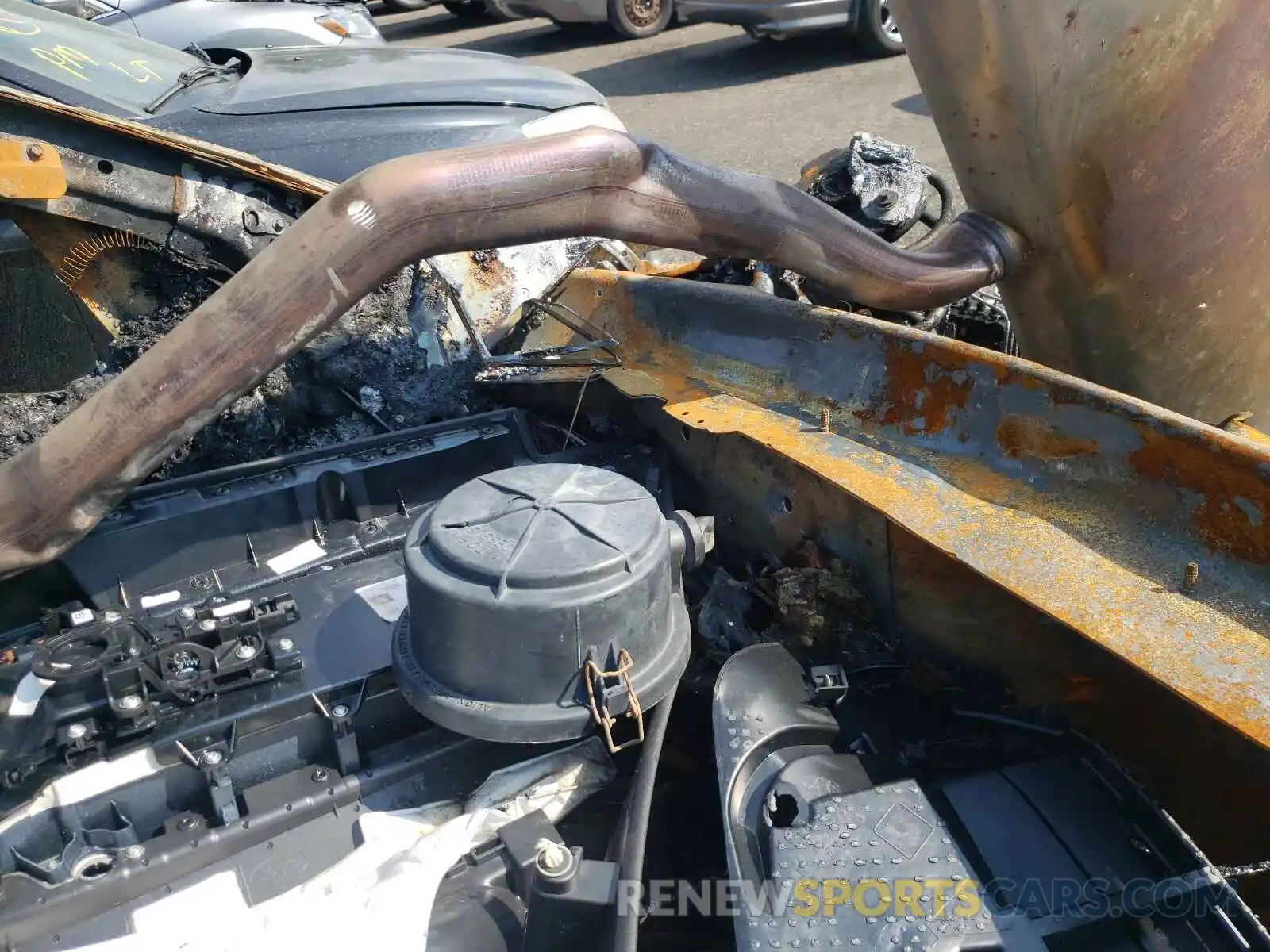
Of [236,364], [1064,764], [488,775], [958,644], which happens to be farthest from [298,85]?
[1064,764]

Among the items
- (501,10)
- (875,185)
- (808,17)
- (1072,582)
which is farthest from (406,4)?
(1072,582)

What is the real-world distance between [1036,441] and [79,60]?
138 inches

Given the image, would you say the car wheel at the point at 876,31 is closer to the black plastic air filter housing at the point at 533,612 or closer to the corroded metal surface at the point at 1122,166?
the corroded metal surface at the point at 1122,166

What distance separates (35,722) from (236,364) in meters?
0.73

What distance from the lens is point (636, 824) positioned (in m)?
1.58

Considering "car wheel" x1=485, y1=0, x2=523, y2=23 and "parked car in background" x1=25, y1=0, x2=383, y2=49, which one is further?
"car wheel" x1=485, y1=0, x2=523, y2=23

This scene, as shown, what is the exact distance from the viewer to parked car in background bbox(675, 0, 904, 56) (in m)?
9.19

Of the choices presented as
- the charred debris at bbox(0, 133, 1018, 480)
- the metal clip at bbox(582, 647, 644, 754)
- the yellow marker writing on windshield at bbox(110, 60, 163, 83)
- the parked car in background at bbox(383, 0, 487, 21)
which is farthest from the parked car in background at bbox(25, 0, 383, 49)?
the parked car in background at bbox(383, 0, 487, 21)

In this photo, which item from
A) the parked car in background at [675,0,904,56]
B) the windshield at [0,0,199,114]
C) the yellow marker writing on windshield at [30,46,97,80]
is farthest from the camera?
the parked car in background at [675,0,904,56]

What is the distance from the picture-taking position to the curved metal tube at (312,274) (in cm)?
166

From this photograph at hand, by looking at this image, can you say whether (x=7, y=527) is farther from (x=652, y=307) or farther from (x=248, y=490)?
(x=652, y=307)

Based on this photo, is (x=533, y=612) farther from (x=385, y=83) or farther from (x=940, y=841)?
(x=385, y=83)

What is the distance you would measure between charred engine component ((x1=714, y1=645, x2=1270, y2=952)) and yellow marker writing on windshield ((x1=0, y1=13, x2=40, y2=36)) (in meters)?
3.45

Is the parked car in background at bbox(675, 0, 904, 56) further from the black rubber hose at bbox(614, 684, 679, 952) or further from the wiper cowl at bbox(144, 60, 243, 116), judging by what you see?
the black rubber hose at bbox(614, 684, 679, 952)
